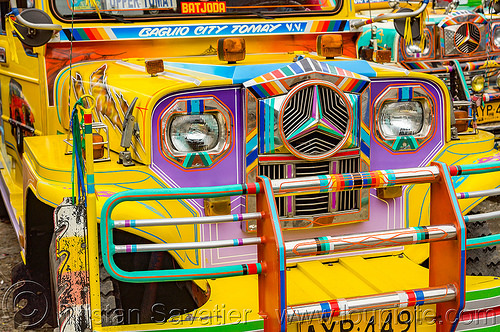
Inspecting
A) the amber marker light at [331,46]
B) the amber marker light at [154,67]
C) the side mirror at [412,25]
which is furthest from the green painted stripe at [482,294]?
the side mirror at [412,25]

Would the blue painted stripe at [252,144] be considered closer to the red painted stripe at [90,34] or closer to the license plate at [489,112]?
the red painted stripe at [90,34]

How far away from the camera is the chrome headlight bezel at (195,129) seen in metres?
2.89

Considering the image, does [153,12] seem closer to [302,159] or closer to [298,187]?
[302,159]

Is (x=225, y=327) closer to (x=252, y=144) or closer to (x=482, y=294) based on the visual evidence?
(x=252, y=144)

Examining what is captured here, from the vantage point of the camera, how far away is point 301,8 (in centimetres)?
456

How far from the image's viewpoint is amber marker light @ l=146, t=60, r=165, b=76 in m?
3.42

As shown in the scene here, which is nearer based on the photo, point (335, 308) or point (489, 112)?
point (335, 308)

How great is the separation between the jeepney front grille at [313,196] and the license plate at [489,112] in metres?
5.65

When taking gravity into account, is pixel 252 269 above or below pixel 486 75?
below

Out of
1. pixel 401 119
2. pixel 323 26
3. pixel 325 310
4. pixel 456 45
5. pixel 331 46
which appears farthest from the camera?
pixel 456 45

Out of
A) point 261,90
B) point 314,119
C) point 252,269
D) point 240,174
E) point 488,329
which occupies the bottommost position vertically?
point 488,329

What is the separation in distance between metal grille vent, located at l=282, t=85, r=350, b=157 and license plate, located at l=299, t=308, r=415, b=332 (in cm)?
72

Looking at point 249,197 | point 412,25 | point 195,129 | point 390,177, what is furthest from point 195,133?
point 412,25

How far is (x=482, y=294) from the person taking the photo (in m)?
2.69
